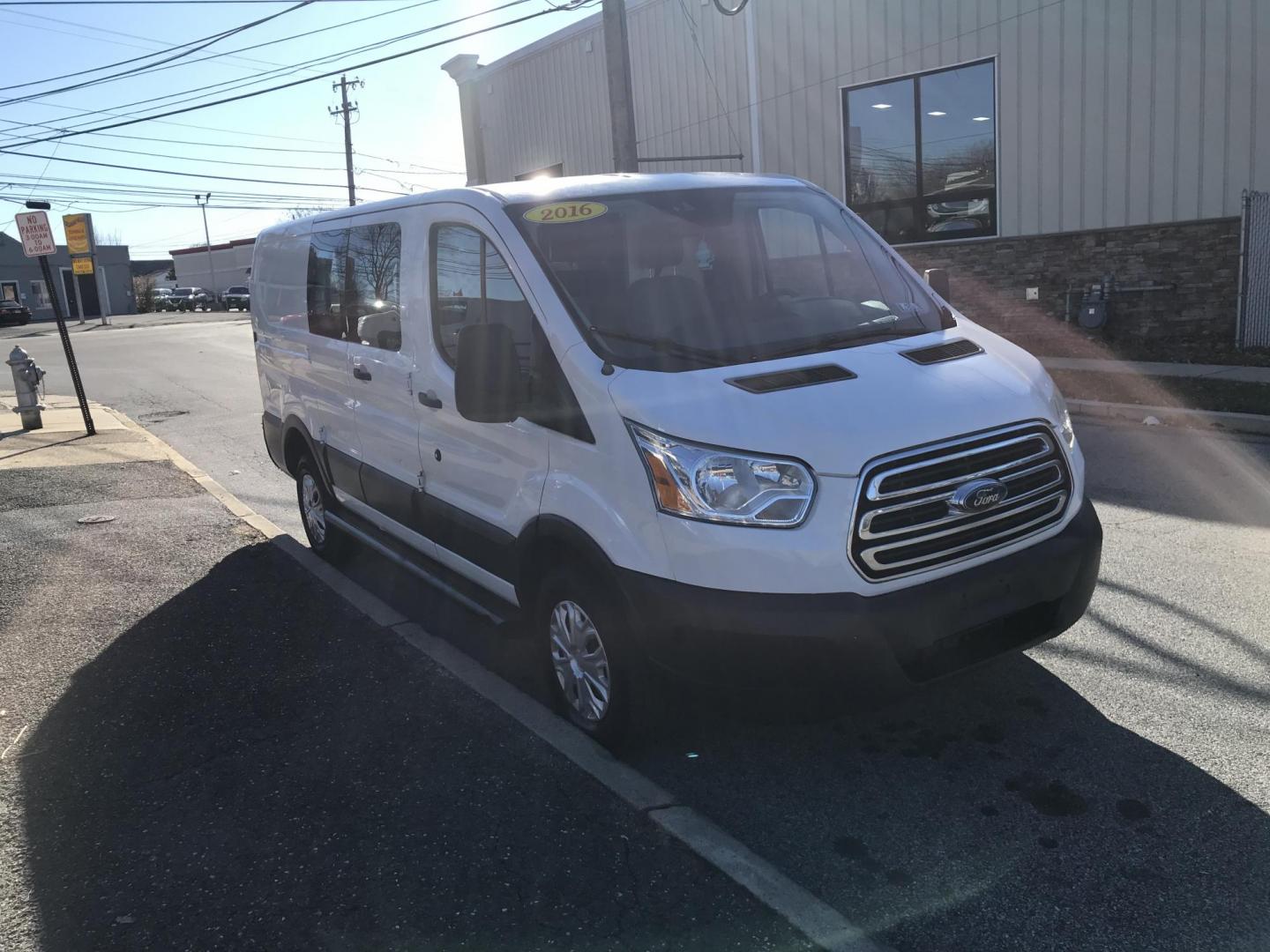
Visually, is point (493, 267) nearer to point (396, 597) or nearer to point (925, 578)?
point (925, 578)

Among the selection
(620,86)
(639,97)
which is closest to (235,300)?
(639,97)

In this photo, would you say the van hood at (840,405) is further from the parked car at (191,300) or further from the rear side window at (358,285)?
the parked car at (191,300)

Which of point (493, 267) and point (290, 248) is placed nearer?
point (493, 267)

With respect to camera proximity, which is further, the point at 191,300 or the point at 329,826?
the point at 191,300

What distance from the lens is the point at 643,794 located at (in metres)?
3.58

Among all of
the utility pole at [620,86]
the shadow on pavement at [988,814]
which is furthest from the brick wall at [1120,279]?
the shadow on pavement at [988,814]

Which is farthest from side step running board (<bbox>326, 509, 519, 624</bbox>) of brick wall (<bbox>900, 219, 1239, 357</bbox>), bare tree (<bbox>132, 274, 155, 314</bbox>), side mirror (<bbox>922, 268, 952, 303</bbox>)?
bare tree (<bbox>132, 274, 155, 314</bbox>)

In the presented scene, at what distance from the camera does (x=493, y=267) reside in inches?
165

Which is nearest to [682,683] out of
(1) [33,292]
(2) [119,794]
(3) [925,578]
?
(3) [925,578]

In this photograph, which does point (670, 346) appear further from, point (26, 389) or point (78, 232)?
point (78, 232)

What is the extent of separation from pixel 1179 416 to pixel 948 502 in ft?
23.6

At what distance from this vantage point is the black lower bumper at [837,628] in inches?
125

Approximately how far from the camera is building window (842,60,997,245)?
49.4 ft

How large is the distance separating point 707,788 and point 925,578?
103 cm
